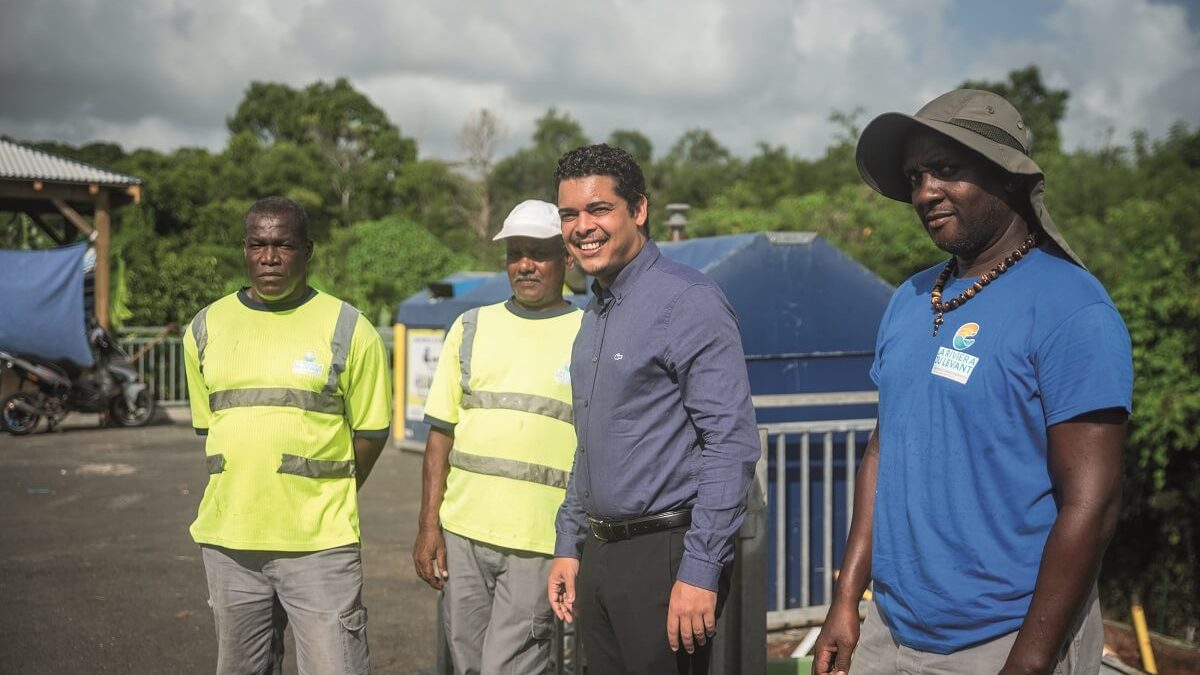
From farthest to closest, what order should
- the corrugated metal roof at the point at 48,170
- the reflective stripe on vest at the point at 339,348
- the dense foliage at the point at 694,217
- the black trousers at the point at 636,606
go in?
1. the corrugated metal roof at the point at 48,170
2. the dense foliage at the point at 694,217
3. the reflective stripe on vest at the point at 339,348
4. the black trousers at the point at 636,606

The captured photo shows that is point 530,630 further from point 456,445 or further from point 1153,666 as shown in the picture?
point 1153,666

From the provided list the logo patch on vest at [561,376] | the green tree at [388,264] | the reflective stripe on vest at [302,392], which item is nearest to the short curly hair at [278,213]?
the reflective stripe on vest at [302,392]

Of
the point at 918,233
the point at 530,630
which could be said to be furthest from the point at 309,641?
the point at 918,233

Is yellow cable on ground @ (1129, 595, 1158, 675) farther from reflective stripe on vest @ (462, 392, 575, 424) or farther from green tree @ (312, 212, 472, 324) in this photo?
green tree @ (312, 212, 472, 324)

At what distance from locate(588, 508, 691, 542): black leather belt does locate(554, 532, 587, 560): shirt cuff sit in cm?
21

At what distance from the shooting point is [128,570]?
6.81 metres

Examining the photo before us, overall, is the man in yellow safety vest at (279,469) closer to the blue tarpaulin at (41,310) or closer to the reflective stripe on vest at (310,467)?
the reflective stripe on vest at (310,467)

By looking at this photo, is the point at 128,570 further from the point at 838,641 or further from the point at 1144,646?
the point at 1144,646

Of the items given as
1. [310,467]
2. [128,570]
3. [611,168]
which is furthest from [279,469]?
[128,570]

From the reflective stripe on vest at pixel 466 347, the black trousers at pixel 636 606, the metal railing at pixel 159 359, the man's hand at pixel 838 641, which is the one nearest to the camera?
the man's hand at pixel 838 641

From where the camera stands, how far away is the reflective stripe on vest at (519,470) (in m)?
3.43

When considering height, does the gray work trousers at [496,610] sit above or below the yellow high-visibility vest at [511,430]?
below

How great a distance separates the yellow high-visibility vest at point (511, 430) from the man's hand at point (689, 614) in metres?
0.97

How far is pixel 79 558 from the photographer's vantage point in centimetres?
709
